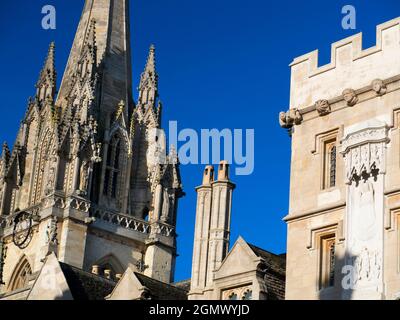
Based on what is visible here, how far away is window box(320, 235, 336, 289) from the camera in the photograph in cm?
2502

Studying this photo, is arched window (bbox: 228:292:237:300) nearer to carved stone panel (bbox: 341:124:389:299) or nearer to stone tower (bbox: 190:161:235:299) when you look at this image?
stone tower (bbox: 190:161:235:299)

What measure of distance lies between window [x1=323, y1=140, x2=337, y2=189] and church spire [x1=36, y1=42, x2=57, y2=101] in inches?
1632

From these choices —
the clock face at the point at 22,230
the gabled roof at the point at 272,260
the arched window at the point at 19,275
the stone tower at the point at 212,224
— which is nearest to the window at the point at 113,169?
the clock face at the point at 22,230

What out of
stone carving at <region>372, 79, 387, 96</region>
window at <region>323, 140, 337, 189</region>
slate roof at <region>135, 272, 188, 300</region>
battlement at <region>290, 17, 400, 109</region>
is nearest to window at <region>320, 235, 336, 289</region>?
window at <region>323, 140, 337, 189</region>

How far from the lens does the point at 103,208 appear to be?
2413 inches

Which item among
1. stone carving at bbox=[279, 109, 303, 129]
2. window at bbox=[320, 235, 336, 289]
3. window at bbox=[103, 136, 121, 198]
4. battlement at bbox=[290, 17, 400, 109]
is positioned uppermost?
window at bbox=[103, 136, 121, 198]

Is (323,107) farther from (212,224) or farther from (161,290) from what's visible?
(161,290)

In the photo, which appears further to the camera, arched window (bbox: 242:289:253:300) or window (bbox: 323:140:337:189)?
arched window (bbox: 242:289:253:300)

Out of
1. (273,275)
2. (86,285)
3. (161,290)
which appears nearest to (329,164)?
(273,275)

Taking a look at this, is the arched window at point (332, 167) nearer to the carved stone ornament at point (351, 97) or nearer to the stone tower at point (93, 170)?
the carved stone ornament at point (351, 97)

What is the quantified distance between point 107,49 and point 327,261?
43.7 metres

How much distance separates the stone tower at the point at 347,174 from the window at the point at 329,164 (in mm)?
22

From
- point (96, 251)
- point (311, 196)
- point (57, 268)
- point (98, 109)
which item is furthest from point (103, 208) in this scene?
point (311, 196)
